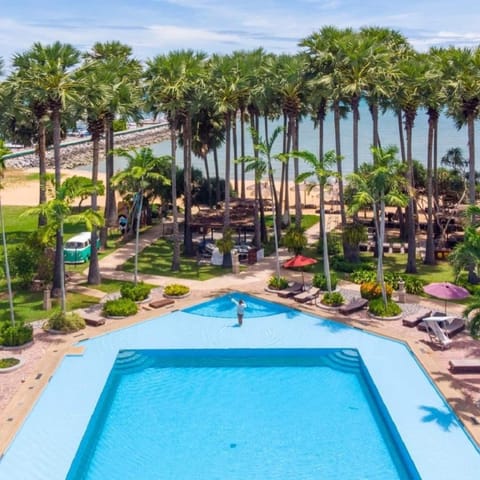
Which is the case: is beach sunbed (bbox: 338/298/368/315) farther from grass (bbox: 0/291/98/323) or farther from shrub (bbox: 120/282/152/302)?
grass (bbox: 0/291/98/323)

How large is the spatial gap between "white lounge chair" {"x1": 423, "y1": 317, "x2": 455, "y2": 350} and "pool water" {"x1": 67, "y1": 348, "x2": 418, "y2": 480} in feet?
11.8

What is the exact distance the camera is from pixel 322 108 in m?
41.4

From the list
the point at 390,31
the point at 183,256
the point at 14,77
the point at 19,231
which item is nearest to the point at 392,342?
the point at 183,256

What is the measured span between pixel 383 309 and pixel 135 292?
12403 mm

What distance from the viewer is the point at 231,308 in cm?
3141

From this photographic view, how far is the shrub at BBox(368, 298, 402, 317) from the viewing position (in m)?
29.3

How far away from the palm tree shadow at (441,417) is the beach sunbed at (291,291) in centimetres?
1281

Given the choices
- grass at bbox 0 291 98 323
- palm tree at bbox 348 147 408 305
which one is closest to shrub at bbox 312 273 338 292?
palm tree at bbox 348 147 408 305

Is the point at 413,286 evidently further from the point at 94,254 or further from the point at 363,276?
the point at 94,254

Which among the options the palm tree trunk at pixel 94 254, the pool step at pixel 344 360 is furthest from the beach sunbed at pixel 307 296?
the palm tree trunk at pixel 94 254

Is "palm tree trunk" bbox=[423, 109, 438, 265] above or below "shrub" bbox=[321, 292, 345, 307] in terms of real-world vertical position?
above

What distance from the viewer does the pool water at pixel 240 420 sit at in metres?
17.9

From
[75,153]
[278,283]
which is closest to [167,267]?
[278,283]

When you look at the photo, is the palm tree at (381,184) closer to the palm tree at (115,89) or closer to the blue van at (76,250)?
the palm tree at (115,89)
